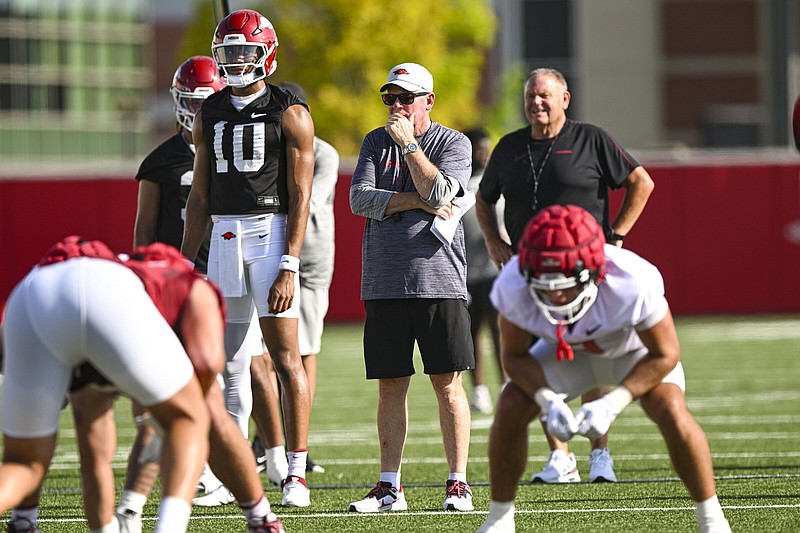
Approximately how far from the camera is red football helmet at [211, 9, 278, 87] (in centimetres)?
634

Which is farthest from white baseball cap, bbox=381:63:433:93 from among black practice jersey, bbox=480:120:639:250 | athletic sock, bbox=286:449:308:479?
athletic sock, bbox=286:449:308:479

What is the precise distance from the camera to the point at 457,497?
611 centimetres

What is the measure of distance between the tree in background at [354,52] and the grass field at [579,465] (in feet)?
60.3

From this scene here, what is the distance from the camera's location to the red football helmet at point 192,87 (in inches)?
275

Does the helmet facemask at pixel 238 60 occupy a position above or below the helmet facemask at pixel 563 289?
above

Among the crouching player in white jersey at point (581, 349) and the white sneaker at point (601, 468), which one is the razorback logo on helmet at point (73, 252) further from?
the white sneaker at point (601, 468)

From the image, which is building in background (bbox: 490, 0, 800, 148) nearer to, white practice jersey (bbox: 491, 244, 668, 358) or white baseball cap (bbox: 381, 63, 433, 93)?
white baseball cap (bbox: 381, 63, 433, 93)

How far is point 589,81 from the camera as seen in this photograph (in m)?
37.7

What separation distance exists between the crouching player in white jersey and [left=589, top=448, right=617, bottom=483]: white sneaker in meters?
1.99

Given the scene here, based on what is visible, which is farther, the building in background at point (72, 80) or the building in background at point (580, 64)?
the building in background at point (72, 80)

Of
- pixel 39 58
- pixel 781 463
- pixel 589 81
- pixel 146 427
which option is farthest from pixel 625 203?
pixel 39 58

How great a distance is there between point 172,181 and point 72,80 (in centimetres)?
3335

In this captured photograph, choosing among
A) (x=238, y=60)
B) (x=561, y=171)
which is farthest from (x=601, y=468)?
(x=238, y=60)

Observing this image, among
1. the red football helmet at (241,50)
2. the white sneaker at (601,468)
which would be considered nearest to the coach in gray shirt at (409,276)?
the red football helmet at (241,50)
